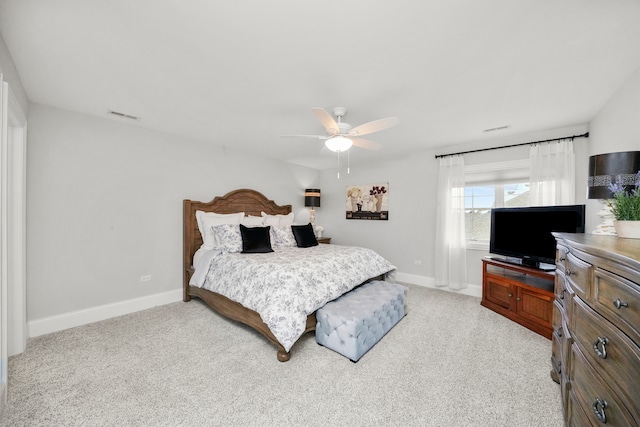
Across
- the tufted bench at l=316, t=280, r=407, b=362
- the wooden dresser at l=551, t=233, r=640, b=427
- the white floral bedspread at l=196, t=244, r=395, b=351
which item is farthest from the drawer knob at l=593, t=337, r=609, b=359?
the white floral bedspread at l=196, t=244, r=395, b=351

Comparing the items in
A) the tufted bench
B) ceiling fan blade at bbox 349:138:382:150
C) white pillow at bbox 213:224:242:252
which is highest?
ceiling fan blade at bbox 349:138:382:150

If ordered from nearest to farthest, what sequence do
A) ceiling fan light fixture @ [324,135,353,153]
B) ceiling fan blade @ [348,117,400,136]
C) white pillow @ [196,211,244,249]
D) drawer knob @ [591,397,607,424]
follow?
drawer knob @ [591,397,607,424] → ceiling fan blade @ [348,117,400,136] → ceiling fan light fixture @ [324,135,353,153] → white pillow @ [196,211,244,249]

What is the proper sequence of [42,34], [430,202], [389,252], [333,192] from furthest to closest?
[333,192] → [389,252] → [430,202] → [42,34]

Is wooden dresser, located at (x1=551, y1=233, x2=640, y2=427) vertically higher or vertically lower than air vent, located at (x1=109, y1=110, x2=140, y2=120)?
lower

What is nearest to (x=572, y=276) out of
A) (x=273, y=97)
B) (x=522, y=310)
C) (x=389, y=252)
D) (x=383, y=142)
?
(x=522, y=310)

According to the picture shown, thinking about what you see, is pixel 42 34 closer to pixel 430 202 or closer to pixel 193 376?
pixel 193 376

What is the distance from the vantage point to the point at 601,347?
3.23 feet

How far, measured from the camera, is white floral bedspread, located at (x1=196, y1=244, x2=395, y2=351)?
221cm

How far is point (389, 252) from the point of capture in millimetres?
4812

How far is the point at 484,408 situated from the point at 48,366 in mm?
3288

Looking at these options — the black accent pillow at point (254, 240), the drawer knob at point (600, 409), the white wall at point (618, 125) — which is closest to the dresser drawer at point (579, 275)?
the drawer knob at point (600, 409)

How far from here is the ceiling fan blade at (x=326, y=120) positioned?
2.05m

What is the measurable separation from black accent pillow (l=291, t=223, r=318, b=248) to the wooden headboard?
2.91 feet

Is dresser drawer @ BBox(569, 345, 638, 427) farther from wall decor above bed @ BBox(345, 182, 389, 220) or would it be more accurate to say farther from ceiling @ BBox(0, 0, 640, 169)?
wall decor above bed @ BBox(345, 182, 389, 220)
